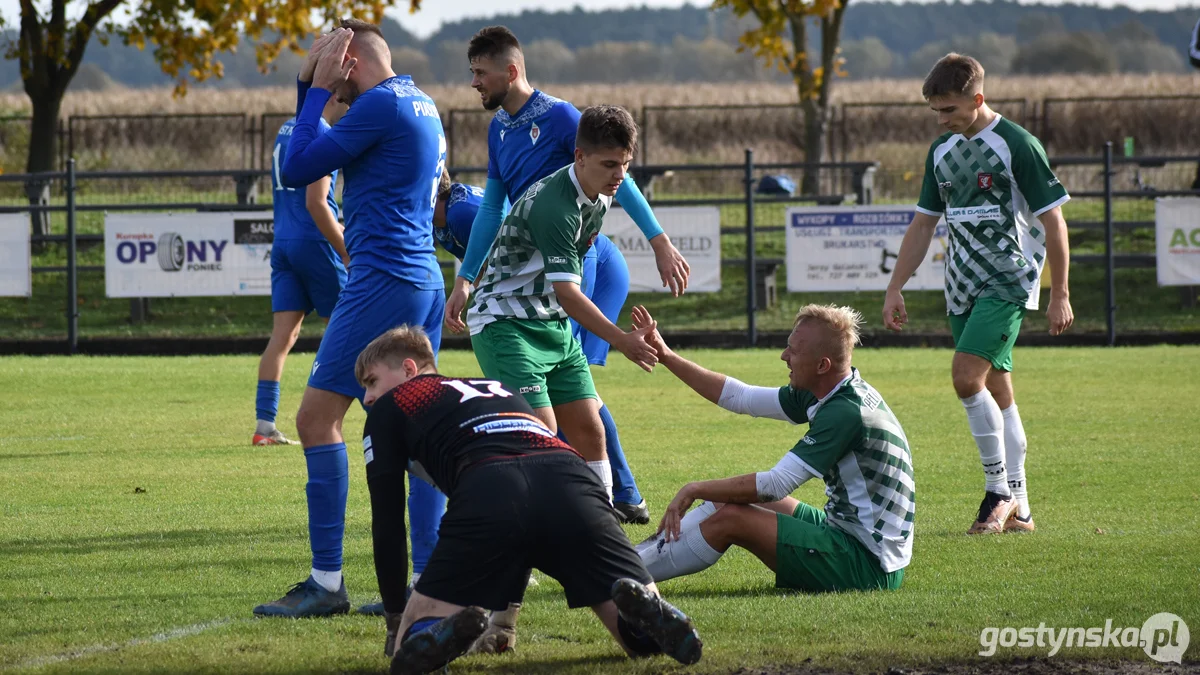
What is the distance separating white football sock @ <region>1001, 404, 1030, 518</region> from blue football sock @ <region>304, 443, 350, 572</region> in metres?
3.29

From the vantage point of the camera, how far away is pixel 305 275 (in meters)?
9.74

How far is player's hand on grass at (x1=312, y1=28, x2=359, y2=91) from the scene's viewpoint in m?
5.31

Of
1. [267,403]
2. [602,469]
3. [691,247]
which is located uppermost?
[691,247]

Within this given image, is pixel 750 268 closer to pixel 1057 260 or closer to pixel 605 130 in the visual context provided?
pixel 1057 260

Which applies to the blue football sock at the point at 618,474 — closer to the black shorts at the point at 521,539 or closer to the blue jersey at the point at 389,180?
the blue jersey at the point at 389,180

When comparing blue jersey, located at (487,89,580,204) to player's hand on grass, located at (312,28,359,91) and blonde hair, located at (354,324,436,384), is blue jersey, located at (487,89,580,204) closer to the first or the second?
player's hand on grass, located at (312,28,359,91)

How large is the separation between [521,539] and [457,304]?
2101 mm

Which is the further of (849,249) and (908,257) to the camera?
(849,249)

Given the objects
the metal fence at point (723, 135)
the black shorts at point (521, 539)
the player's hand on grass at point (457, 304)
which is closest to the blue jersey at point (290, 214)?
the player's hand on grass at point (457, 304)

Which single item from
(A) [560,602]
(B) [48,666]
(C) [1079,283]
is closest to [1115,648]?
(A) [560,602]

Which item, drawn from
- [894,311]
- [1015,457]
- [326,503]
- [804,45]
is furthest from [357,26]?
[804,45]

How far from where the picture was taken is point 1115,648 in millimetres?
4574

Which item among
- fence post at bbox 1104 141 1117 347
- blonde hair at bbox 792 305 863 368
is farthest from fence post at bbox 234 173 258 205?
blonde hair at bbox 792 305 863 368

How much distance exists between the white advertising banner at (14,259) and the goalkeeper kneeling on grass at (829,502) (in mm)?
14367
